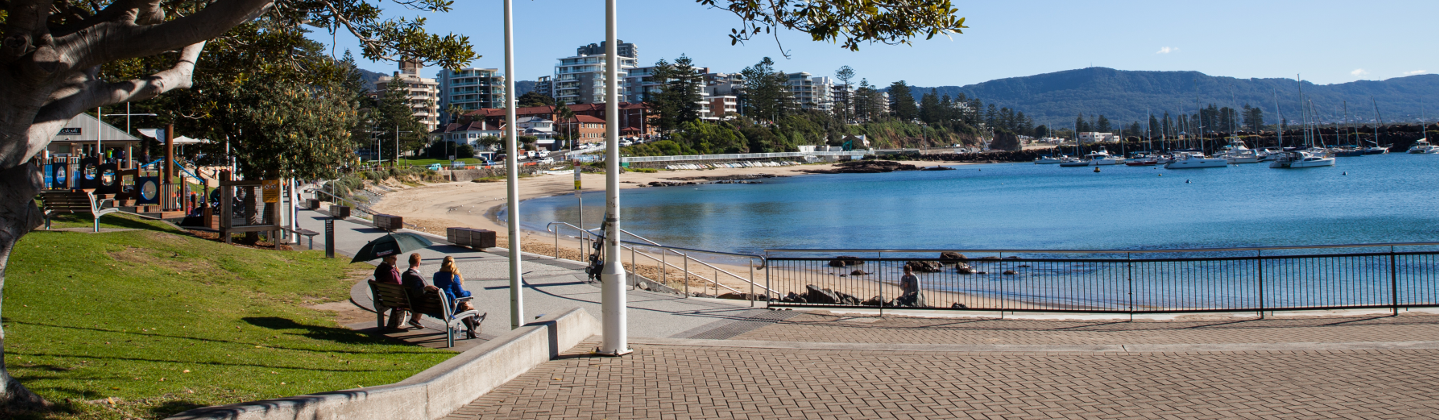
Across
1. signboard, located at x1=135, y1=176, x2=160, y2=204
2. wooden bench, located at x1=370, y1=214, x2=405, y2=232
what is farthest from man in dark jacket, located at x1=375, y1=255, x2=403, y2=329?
signboard, located at x1=135, y1=176, x2=160, y2=204

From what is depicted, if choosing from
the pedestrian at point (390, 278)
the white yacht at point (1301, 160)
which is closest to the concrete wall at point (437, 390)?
the pedestrian at point (390, 278)

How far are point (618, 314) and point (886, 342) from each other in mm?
3340

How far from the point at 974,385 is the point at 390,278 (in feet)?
21.8

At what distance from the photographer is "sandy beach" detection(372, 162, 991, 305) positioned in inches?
806

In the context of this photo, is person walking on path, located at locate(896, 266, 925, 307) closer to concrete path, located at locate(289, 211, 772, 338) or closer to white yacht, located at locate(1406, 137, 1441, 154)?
concrete path, located at locate(289, 211, 772, 338)

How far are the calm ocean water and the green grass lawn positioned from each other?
20962 mm

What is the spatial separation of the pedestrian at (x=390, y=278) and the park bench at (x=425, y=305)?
0.09 meters

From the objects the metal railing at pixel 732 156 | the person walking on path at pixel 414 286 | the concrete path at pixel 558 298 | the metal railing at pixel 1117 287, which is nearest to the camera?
the person walking on path at pixel 414 286

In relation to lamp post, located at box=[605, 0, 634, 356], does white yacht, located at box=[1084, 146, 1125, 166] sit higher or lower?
higher

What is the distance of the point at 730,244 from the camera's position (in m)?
34.1

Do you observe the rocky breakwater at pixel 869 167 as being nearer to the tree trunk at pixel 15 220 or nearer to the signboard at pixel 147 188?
the signboard at pixel 147 188

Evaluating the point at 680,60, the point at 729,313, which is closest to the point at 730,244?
the point at 729,313

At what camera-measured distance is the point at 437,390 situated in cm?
578

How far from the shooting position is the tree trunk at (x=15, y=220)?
A: 15.5ft
